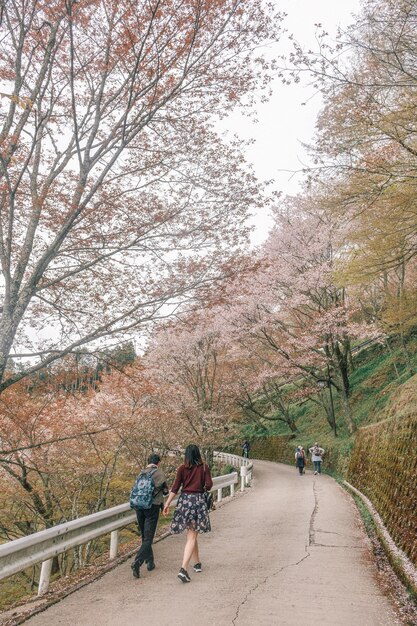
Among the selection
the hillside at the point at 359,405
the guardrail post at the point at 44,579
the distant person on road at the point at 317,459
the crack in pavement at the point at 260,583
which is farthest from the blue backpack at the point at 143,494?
the distant person on road at the point at 317,459

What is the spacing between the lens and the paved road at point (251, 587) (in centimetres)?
395

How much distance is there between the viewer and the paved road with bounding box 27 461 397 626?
13.0ft

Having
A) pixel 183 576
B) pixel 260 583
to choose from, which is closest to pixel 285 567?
pixel 260 583

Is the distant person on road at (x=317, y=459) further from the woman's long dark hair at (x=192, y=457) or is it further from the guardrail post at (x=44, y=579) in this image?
the guardrail post at (x=44, y=579)

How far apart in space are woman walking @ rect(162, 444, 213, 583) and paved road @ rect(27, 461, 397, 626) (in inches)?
20.4

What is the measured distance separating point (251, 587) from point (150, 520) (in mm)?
1571

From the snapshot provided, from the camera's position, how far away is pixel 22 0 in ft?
A: 16.7

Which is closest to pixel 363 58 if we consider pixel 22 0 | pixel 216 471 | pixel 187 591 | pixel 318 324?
pixel 22 0

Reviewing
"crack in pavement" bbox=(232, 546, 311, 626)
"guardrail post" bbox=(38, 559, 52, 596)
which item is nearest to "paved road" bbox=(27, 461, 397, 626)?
"crack in pavement" bbox=(232, 546, 311, 626)

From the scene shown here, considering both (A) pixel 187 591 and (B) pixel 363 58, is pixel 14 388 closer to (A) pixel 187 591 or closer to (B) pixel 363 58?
(A) pixel 187 591

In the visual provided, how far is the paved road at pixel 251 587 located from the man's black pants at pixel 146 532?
0.23 metres

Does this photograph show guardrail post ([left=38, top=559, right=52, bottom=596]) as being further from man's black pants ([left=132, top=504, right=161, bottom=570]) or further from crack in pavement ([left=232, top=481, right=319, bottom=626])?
crack in pavement ([left=232, top=481, right=319, bottom=626])

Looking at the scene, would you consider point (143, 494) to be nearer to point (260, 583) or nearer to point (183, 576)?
point (183, 576)

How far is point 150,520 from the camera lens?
5531mm
